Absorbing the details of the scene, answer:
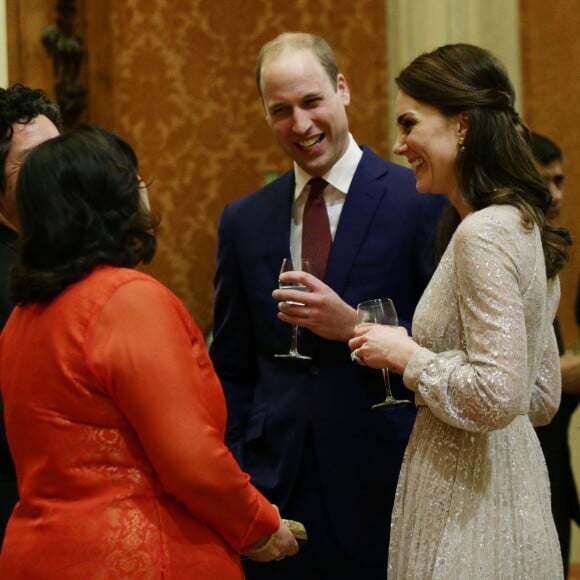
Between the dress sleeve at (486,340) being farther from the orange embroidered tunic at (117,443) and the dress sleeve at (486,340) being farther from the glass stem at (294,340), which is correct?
the glass stem at (294,340)

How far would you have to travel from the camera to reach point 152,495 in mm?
1900

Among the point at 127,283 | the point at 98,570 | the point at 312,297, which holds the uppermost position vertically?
the point at 127,283

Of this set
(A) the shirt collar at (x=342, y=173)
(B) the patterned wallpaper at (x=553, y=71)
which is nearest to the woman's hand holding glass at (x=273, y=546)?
(A) the shirt collar at (x=342, y=173)

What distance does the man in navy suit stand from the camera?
2.80 meters

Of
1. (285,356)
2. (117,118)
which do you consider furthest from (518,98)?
(285,356)

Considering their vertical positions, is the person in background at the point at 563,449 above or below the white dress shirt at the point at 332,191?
below

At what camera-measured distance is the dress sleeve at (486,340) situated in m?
2.09

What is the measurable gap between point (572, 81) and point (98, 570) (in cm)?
403

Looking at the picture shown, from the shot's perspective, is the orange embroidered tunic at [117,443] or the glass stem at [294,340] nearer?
the orange embroidered tunic at [117,443]

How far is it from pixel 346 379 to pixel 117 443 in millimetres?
1050

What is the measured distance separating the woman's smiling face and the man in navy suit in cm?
41

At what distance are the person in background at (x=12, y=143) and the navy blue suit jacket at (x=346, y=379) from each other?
0.68 meters

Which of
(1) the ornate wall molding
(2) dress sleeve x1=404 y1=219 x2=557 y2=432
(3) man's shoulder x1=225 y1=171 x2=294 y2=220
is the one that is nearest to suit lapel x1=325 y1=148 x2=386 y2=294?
(3) man's shoulder x1=225 y1=171 x2=294 y2=220

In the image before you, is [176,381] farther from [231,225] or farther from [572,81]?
[572,81]
